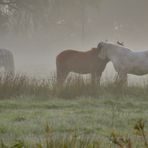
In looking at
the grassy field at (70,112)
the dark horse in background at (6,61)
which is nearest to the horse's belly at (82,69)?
the grassy field at (70,112)

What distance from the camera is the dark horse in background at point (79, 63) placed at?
610 inches

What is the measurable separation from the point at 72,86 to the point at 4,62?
10646mm

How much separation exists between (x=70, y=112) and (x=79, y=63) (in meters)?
6.69

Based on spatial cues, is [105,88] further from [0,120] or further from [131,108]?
[0,120]

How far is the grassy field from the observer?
6350mm

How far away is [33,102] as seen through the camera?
10586mm

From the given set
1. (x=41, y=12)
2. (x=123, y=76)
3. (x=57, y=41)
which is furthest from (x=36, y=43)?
(x=123, y=76)

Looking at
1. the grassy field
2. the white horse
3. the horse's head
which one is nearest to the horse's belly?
the horse's head

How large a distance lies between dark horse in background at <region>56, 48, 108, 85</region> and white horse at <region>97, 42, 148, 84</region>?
0.48m

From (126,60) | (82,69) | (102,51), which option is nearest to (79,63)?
(82,69)

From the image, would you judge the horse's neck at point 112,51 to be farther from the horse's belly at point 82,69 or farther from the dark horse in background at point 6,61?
the dark horse in background at point 6,61

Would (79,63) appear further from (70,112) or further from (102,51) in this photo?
(70,112)

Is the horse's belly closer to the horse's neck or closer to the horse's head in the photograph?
the horse's head

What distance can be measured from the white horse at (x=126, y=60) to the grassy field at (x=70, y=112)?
212cm
